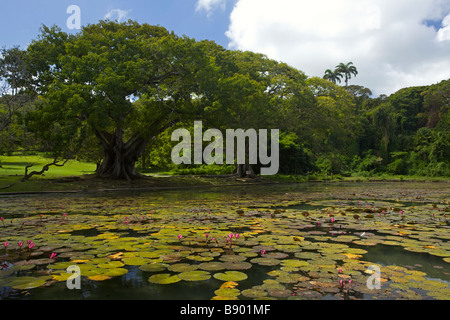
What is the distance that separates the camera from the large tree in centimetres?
1603

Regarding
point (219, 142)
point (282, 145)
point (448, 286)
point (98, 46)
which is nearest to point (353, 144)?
point (282, 145)

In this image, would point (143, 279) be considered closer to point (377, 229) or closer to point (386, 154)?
point (377, 229)

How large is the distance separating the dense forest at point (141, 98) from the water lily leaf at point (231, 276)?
14.7m

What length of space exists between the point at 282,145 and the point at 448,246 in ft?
93.1

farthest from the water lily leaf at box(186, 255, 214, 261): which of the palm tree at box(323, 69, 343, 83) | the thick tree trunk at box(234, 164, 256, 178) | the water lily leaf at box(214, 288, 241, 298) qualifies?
the palm tree at box(323, 69, 343, 83)

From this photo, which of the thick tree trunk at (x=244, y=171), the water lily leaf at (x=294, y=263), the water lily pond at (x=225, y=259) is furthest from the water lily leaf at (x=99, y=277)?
the thick tree trunk at (x=244, y=171)

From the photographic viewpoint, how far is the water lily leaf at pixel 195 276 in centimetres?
304

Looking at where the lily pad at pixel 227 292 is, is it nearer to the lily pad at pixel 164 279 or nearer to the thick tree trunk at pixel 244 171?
the lily pad at pixel 164 279

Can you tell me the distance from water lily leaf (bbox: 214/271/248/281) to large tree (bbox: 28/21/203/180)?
14.6 m

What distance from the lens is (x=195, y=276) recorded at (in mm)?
3096

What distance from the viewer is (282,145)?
32438 millimetres

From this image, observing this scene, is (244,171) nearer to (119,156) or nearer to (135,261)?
(119,156)

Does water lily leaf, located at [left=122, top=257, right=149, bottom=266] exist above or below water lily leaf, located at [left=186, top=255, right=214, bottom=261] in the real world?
above

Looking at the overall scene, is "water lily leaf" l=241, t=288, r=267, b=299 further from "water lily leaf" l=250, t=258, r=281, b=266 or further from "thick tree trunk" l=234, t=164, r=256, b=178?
"thick tree trunk" l=234, t=164, r=256, b=178
